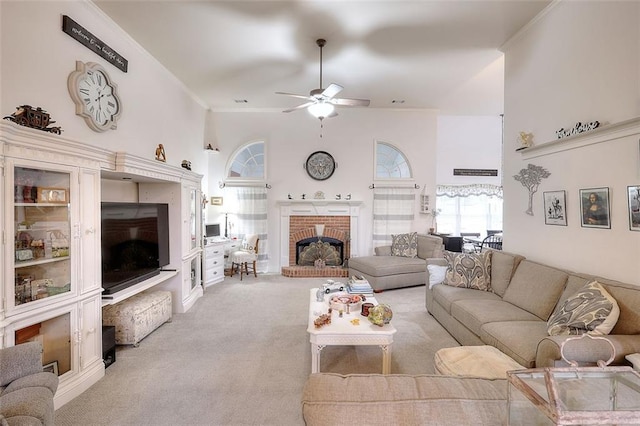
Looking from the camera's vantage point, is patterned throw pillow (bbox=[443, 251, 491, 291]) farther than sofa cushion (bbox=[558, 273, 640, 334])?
Yes

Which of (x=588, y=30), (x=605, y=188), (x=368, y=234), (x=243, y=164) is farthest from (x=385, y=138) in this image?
(x=605, y=188)

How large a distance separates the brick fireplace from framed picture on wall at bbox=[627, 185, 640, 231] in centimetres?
429

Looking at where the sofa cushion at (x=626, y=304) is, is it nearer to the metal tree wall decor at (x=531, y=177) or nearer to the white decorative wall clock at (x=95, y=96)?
the metal tree wall decor at (x=531, y=177)

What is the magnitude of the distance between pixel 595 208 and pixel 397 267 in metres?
2.88

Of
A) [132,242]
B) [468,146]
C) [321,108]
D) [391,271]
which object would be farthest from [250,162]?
[468,146]

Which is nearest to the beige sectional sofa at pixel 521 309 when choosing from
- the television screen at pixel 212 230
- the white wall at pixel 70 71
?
the white wall at pixel 70 71

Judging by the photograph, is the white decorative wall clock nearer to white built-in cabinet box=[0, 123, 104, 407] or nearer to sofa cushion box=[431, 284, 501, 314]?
white built-in cabinet box=[0, 123, 104, 407]

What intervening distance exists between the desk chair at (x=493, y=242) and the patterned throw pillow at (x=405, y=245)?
1696mm

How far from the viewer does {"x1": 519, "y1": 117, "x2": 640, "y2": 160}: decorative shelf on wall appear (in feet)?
7.11

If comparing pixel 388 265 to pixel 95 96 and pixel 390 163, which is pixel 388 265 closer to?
pixel 390 163

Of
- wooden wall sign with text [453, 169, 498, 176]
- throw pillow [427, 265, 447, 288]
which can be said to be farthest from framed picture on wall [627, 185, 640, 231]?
wooden wall sign with text [453, 169, 498, 176]

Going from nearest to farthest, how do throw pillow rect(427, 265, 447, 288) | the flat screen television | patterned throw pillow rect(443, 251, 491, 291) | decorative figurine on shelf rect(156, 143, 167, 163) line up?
1. the flat screen television
2. patterned throw pillow rect(443, 251, 491, 291)
3. throw pillow rect(427, 265, 447, 288)
4. decorative figurine on shelf rect(156, 143, 167, 163)

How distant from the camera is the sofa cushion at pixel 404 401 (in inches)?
34.0

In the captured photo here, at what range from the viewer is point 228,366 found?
2.59 m
